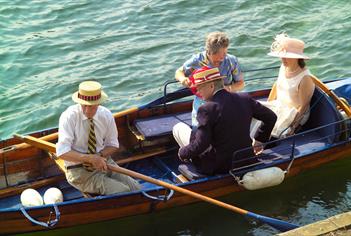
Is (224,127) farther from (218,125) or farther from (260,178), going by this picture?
(260,178)

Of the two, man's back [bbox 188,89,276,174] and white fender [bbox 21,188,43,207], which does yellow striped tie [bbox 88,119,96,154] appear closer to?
white fender [bbox 21,188,43,207]

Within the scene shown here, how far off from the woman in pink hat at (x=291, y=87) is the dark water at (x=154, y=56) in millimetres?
1037

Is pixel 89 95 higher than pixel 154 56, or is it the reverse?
pixel 89 95

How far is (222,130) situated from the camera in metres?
7.47

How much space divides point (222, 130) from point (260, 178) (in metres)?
0.99

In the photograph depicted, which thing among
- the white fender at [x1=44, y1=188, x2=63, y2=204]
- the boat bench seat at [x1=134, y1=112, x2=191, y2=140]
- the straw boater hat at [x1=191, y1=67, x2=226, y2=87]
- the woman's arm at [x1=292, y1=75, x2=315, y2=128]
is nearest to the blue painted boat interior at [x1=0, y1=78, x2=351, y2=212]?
the boat bench seat at [x1=134, y1=112, x2=191, y2=140]

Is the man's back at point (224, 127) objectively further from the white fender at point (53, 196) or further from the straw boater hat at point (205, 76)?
the white fender at point (53, 196)

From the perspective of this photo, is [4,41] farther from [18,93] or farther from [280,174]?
[280,174]

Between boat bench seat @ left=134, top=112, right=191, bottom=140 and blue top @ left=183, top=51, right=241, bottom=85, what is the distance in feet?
3.25

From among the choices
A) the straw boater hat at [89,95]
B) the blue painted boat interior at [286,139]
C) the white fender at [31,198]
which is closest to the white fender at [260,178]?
the blue painted boat interior at [286,139]

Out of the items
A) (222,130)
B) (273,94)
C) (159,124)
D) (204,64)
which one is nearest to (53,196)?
(159,124)

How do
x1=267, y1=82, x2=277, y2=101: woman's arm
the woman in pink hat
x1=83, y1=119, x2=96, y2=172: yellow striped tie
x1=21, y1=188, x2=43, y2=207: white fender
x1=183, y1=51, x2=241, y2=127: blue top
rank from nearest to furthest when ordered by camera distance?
x1=83, y1=119, x2=96, y2=172: yellow striped tie, x1=21, y1=188, x2=43, y2=207: white fender, x1=183, y1=51, x2=241, y2=127: blue top, the woman in pink hat, x1=267, y1=82, x2=277, y2=101: woman's arm

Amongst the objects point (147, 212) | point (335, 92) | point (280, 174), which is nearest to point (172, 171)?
point (147, 212)

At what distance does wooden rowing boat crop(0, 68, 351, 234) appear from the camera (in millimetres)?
7387
